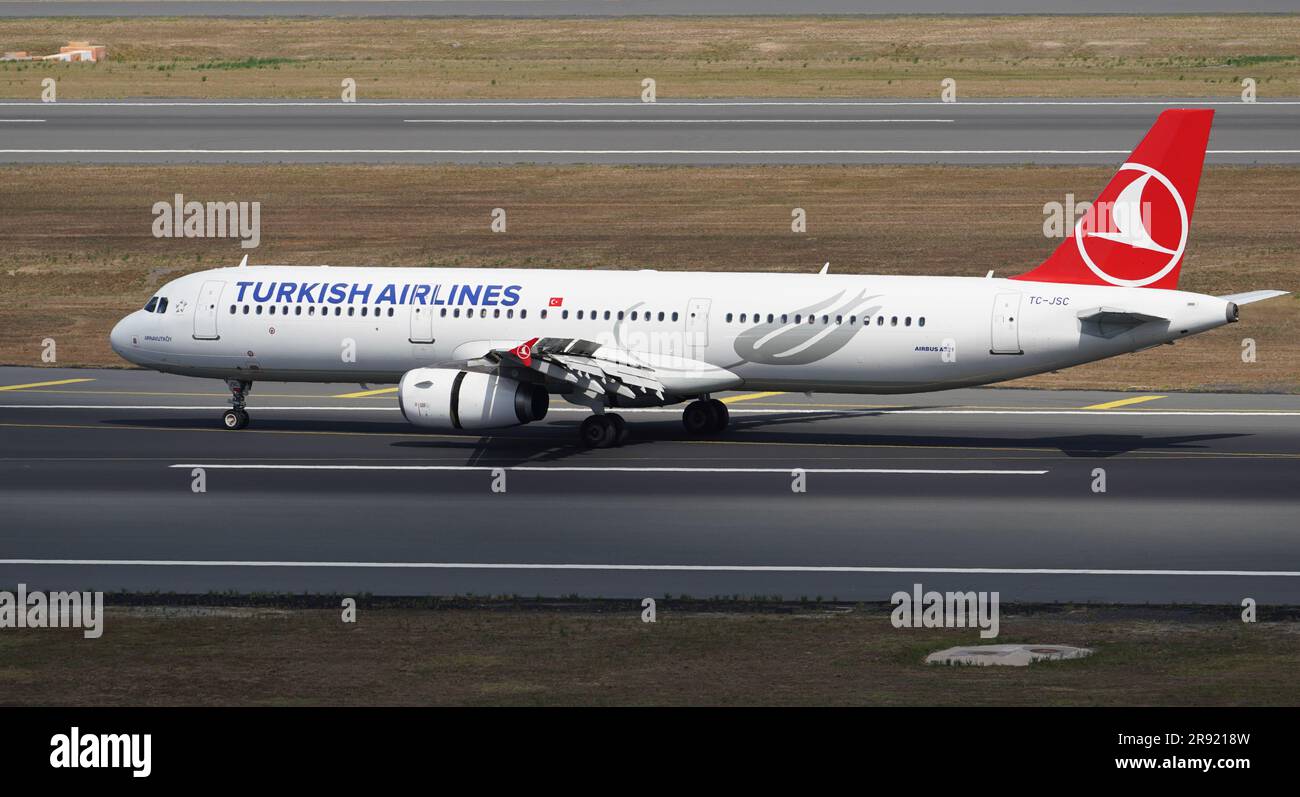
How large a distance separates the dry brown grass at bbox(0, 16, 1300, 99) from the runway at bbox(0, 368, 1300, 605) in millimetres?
48048

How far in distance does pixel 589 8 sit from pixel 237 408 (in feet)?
262

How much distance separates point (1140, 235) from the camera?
4534 cm

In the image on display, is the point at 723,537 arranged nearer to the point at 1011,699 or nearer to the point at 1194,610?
the point at 1194,610

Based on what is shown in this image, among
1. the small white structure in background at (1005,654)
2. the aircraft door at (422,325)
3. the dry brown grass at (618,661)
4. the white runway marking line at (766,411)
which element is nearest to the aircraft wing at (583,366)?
the aircraft door at (422,325)

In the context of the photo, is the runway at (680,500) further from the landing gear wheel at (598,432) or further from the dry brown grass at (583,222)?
the dry brown grass at (583,222)

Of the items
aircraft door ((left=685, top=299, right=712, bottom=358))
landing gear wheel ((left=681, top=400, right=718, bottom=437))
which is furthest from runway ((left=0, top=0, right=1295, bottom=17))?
aircraft door ((left=685, top=299, right=712, bottom=358))

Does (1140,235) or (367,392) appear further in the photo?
(367,392)

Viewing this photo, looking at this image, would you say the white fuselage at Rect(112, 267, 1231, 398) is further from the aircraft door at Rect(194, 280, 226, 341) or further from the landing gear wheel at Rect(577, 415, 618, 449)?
the landing gear wheel at Rect(577, 415, 618, 449)

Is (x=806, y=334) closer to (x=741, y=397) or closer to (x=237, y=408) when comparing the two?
(x=741, y=397)

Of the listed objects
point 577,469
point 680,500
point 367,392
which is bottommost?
point 680,500

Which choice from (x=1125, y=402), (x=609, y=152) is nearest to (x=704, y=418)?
(x=1125, y=402)

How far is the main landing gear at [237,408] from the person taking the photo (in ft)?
168

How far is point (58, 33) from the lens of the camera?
12181cm

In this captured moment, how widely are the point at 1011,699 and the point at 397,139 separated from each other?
70531mm
